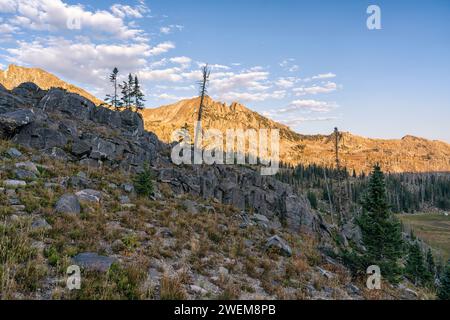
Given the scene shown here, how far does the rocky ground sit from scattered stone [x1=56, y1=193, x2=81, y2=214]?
0.04 metres

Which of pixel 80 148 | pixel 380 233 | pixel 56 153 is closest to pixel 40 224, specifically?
pixel 56 153

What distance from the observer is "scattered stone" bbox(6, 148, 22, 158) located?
696 inches

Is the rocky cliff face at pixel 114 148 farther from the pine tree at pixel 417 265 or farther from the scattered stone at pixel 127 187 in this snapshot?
the pine tree at pixel 417 265

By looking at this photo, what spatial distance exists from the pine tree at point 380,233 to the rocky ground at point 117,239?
1.11 m

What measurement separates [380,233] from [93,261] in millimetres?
14038

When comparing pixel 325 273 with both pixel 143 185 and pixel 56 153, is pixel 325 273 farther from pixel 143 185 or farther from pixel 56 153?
pixel 56 153

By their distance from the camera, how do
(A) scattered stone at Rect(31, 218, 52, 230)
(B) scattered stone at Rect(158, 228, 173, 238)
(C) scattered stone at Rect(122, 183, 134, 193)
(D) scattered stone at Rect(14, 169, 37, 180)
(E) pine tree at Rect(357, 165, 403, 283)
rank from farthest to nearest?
1. (C) scattered stone at Rect(122, 183, 134, 193)
2. (D) scattered stone at Rect(14, 169, 37, 180)
3. (E) pine tree at Rect(357, 165, 403, 283)
4. (B) scattered stone at Rect(158, 228, 173, 238)
5. (A) scattered stone at Rect(31, 218, 52, 230)

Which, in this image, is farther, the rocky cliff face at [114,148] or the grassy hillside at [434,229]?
the grassy hillside at [434,229]

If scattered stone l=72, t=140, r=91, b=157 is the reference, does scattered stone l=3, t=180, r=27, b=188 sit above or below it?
below

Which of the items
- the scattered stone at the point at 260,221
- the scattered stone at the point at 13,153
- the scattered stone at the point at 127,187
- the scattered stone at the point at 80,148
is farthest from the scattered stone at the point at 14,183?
the scattered stone at the point at 260,221

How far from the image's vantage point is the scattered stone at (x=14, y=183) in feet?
41.4

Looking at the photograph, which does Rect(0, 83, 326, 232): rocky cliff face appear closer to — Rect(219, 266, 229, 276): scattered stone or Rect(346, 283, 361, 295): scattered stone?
Rect(346, 283, 361, 295): scattered stone

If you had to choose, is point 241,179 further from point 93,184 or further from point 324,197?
point 324,197

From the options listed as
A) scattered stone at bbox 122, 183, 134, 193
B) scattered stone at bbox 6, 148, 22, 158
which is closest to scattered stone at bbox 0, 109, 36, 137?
scattered stone at bbox 6, 148, 22, 158
